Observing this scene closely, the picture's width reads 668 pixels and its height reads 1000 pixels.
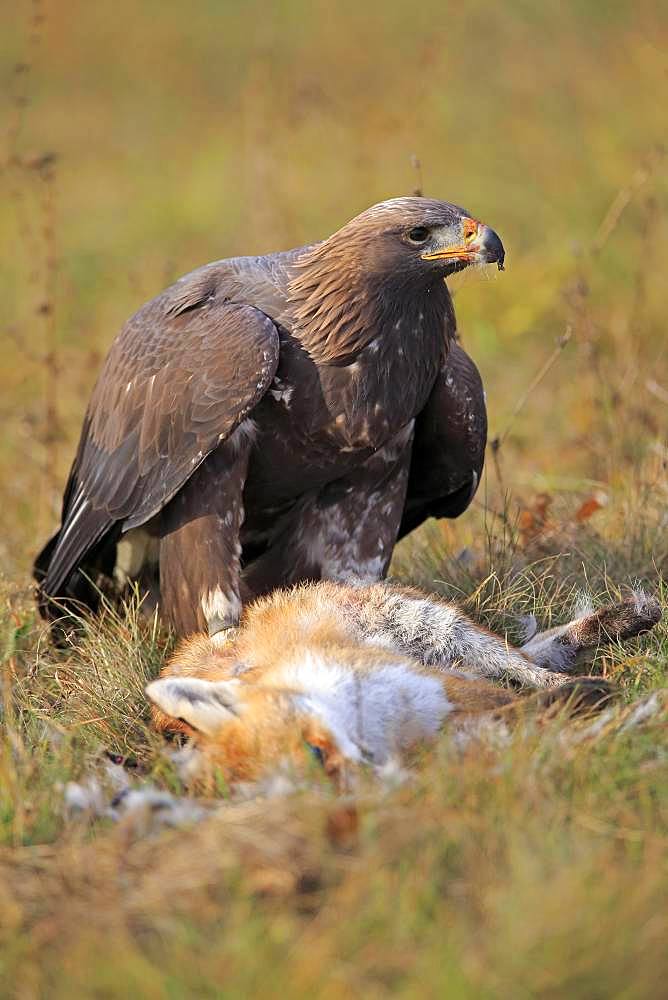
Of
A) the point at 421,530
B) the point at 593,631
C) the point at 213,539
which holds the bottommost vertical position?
the point at 421,530

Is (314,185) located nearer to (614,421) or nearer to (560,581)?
(614,421)

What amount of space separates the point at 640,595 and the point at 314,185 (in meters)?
7.98

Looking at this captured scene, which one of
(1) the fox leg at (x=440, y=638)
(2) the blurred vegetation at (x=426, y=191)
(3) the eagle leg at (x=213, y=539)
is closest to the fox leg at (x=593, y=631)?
(1) the fox leg at (x=440, y=638)

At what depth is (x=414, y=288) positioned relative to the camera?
464 centimetres

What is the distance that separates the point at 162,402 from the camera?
4.68 m

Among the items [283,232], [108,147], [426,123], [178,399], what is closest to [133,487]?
[178,399]

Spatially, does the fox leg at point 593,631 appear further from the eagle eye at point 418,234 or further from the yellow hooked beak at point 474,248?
the eagle eye at point 418,234

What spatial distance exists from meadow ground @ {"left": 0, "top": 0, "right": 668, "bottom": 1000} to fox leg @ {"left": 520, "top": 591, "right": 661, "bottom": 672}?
0.09 meters

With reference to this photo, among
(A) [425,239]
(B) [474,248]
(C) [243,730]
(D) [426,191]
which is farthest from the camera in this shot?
(D) [426,191]

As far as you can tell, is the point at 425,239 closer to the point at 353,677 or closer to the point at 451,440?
the point at 451,440

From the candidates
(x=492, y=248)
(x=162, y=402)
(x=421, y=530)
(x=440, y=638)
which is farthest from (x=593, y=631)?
(x=421, y=530)

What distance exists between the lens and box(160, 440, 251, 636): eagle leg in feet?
15.2

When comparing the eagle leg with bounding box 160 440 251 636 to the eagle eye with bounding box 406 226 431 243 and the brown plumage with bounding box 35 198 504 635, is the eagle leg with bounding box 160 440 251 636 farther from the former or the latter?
the eagle eye with bounding box 406 226 431 243

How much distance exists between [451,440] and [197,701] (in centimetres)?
180
